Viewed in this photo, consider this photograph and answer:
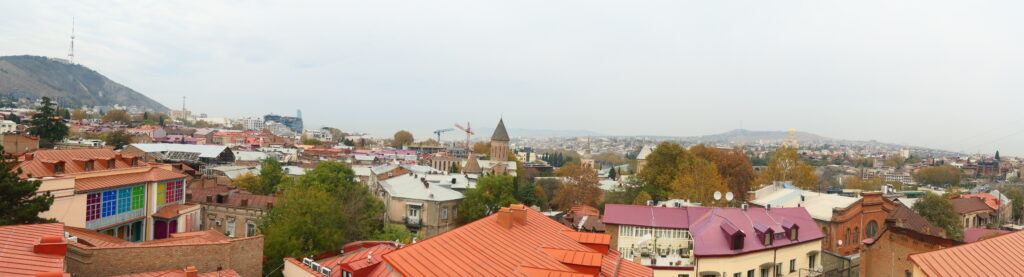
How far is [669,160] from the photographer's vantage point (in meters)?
50.2

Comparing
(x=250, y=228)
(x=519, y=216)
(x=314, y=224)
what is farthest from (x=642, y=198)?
(x=519, y=216)

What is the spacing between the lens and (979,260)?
416 inches

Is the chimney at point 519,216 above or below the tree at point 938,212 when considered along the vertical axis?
above

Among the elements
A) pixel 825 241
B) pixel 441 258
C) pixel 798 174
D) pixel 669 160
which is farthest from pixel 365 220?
pixel 798 174

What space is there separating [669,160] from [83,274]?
45.8 meters

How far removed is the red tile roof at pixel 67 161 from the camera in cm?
2091

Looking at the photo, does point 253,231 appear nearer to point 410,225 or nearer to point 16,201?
point 410,225

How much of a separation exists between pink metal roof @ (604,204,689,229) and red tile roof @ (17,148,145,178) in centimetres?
2193

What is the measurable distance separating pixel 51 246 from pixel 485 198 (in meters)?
29.8

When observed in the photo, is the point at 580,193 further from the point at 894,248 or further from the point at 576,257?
the point at 576,257

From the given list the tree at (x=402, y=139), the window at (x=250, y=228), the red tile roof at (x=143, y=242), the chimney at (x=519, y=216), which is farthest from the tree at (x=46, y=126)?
the tree at (x=402, y=139)

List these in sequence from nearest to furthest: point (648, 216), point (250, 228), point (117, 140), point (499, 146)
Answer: point (648, 216)
point (250, 228)
point (117, 140)
point (499, 146)

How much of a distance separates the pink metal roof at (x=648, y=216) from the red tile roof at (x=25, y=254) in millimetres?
17477

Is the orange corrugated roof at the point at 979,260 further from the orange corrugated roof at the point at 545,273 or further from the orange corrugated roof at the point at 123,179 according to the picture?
the orange corrugated roof at the point at 123,179
